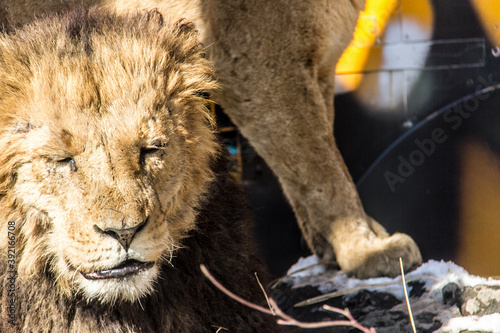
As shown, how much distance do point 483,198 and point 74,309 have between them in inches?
83.6

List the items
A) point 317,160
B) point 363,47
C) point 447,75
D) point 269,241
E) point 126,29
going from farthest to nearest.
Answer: point 269,241 < point 363,47 < point 447,75 < point 317,160 < point 126,29

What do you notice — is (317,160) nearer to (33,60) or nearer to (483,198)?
(483,198)

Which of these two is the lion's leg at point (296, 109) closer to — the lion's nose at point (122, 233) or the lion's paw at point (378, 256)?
the lion's paw at point (378, 256)

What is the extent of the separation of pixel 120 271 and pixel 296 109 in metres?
1.58

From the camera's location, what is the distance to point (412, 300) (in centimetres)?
250

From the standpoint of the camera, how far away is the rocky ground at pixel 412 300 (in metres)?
2.24

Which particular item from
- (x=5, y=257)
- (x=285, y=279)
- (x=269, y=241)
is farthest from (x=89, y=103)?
(x=269, y=241)

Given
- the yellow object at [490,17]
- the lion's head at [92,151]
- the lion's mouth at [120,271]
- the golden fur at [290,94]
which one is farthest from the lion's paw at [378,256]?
the lion's mouth at [120,271]

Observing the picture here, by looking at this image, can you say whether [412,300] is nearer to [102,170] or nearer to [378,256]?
[378,256]

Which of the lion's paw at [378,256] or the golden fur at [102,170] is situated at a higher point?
the golden fur at [102,170]

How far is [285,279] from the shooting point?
318 cm

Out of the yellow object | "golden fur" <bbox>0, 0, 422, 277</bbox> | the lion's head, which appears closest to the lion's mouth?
the lion's head

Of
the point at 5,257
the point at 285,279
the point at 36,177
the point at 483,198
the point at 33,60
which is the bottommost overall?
the point at 285,279

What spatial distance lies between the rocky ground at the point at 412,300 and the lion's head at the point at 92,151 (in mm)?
1201
